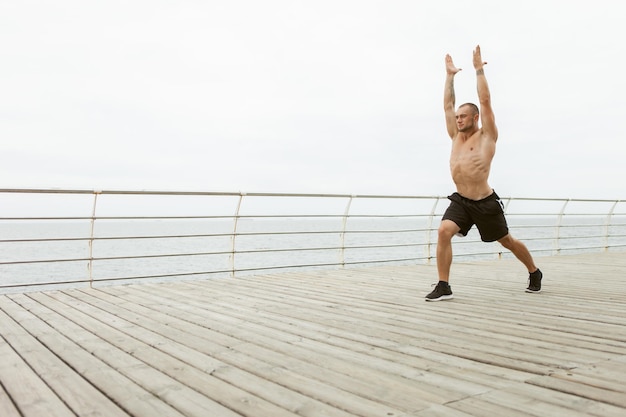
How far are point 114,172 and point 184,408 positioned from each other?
93.3 m

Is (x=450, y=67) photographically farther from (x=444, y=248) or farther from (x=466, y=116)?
(x=444, y=248)

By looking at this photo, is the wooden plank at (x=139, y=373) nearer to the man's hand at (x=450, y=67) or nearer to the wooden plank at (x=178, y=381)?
the wooden plank at (x=178, y=381)

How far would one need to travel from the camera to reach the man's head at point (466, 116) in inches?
163

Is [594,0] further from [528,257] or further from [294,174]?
[294,174]

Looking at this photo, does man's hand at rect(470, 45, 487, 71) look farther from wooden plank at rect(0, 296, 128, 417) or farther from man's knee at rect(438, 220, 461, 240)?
wooden plank at rect(0, 296, 128, 417)

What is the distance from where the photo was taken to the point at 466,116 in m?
4.13

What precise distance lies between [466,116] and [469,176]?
0.47 m

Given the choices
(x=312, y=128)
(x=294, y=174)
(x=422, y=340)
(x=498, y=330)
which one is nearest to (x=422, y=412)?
(x=422, y=340)

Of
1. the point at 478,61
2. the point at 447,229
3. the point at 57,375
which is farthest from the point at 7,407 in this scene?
the point at 478,61

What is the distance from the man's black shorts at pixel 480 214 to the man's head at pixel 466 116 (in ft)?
1.77

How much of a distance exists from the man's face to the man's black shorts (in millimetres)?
537

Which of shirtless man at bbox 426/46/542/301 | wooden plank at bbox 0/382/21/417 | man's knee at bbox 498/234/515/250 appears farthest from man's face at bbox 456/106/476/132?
wooden plank at bbox 0/382/21/417

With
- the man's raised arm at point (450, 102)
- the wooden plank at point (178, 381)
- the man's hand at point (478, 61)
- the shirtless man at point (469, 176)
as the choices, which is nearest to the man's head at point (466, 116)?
the shirtless man at point (469, 176)

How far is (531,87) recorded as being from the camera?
18.2 m
